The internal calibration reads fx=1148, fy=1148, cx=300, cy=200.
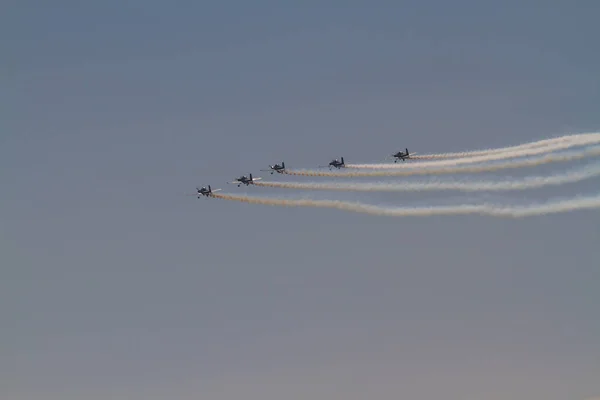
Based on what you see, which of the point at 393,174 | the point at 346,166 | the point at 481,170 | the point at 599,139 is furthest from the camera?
the point at 346,166

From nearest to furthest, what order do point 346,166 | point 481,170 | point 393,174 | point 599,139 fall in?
point 599,139 → point 481,170 → point 393,174 → point 346,166

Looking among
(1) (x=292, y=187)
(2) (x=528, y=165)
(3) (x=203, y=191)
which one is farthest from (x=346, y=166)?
(2) (x=528, y=165)

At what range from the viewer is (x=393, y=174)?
11844 centimetres

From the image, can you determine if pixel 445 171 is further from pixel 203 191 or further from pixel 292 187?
pixel 203 191

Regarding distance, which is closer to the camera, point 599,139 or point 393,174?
point 599,139

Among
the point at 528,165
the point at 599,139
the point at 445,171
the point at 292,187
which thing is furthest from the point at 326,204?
the point at 599,139

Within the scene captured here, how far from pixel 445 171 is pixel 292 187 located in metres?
18.6

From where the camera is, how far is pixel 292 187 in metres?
123

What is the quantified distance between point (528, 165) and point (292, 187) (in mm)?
27586

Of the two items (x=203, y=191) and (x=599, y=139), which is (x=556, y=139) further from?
(x=203, y=191)

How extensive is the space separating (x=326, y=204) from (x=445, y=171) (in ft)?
47.5

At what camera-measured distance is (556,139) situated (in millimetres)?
105812

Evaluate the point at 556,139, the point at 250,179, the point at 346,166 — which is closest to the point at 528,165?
the point at 556,139

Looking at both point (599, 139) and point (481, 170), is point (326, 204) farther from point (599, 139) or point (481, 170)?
point (599, 139)
